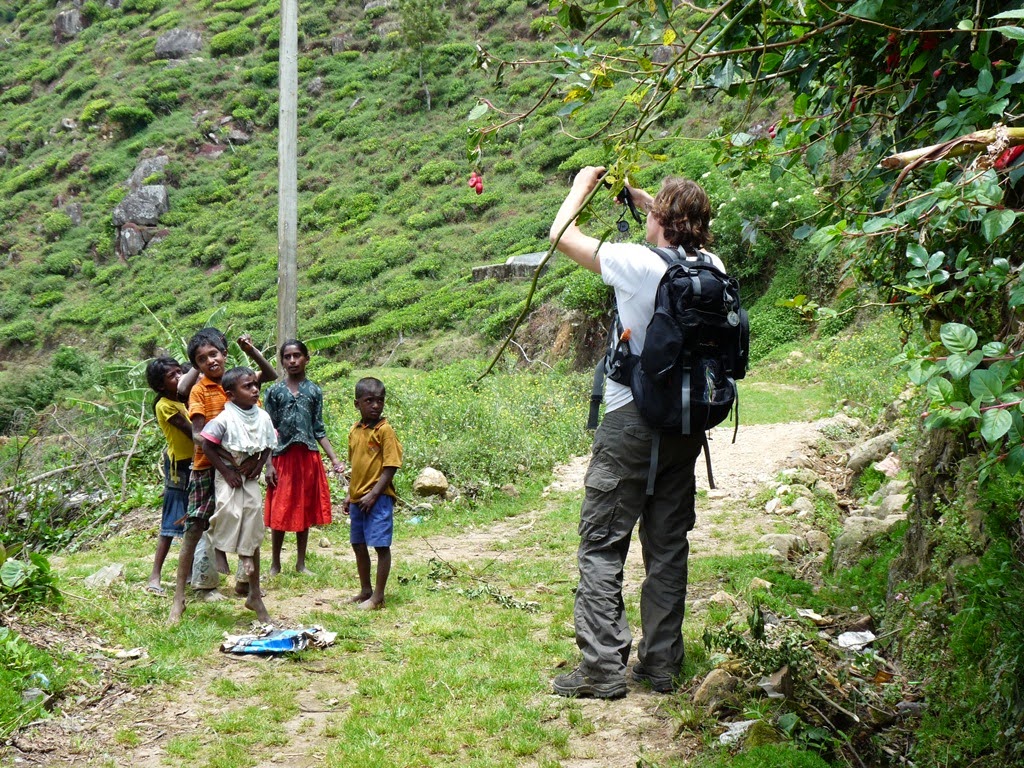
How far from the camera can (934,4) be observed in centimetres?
321

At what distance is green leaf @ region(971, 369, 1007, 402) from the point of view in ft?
5.96

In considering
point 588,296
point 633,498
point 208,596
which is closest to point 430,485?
point 208,596

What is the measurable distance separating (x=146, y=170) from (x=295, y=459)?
45.3 metres

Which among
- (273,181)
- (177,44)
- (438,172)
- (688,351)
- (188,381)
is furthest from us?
(177,44)

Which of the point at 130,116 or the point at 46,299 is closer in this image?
the point at 46,299

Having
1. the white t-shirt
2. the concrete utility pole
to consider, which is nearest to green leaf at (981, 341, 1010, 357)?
the white t-shirt

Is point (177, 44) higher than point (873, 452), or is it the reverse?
point (177, 44)

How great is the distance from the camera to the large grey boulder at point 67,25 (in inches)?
2467

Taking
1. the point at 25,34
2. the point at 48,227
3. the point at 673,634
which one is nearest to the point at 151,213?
the point at 48,227

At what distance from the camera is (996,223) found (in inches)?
77.5

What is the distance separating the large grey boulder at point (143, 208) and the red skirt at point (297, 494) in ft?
138

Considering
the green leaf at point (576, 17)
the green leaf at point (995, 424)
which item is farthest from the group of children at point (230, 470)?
the green leaf at point (995, 424)

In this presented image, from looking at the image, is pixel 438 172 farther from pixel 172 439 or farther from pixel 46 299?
pixel 172 439

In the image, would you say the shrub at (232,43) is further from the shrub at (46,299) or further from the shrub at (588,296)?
the shrub at (588,296)
